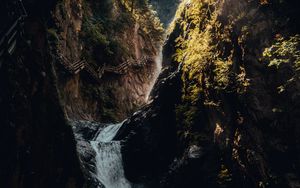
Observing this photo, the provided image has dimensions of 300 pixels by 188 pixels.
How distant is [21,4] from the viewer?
1163 centimetres

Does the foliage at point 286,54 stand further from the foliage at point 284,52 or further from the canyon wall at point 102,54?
the canyon wall at point 102,54

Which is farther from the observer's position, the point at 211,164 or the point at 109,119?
the point at 109,119

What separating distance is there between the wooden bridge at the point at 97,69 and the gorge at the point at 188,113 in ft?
19.3

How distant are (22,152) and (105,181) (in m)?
7.97

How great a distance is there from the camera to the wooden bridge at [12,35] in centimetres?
977

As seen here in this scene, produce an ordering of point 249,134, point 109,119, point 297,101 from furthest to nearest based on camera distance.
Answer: point 109,119
point 249,134
point 297,101

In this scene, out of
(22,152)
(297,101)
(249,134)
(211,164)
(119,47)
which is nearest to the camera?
(297,101)

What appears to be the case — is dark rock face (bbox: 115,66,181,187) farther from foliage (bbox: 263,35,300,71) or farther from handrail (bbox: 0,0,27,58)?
handrail (bbox: 0,0,27,58)

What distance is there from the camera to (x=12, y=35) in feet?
35.1

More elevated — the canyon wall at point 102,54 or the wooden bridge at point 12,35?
the canyon wall at point 102,54

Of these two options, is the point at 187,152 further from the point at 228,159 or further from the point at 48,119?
the point at 48,119

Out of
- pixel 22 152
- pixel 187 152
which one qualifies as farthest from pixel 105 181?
pixel 22 152

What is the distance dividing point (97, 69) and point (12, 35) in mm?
20500

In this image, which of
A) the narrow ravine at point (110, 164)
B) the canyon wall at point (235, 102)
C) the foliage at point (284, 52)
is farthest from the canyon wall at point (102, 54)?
the foliage at point (284, 52)
